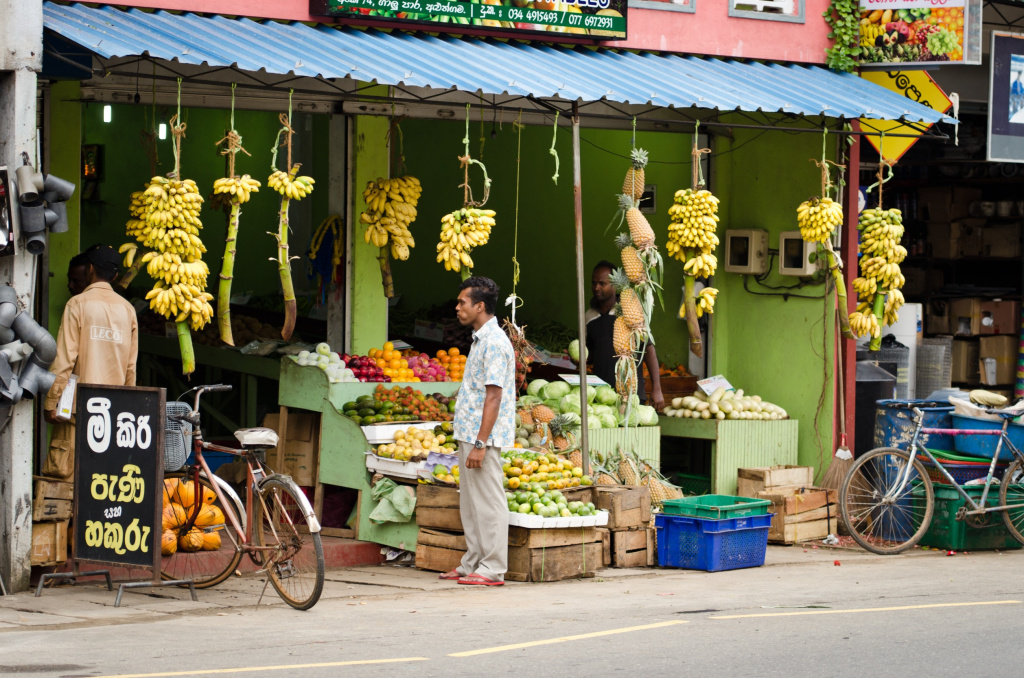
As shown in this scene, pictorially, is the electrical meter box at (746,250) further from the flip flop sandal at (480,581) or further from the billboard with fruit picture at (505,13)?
the flip flop sandal at (480,581)

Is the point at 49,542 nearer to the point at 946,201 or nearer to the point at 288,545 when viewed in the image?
the point at 288,545

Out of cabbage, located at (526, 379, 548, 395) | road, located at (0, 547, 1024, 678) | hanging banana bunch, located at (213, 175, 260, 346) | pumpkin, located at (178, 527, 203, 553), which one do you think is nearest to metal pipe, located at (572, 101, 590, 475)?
road, located at (0, 547, 1024, 678)

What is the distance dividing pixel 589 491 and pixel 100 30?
4.90 meters

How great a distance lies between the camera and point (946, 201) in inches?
698

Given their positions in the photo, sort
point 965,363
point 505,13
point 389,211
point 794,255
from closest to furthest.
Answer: point 389,211
point 505,13
point 794,255
point 965,363

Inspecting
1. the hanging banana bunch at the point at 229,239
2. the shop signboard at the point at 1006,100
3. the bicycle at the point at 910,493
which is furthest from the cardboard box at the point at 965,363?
the hanging banana bunch at the point at 229,239

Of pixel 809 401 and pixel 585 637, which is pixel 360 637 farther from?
pixel 809 401

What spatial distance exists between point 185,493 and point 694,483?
18.4 ft

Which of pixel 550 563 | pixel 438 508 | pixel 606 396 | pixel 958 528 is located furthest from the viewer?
pixel 606 396

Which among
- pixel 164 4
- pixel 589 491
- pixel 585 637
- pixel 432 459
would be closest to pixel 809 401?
pixel 589 491

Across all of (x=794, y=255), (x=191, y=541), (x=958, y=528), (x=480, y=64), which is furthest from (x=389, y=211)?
(x=958, y=528)

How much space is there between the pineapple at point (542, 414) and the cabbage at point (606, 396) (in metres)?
0.53

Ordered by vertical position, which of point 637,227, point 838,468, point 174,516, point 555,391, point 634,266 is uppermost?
point 637,227

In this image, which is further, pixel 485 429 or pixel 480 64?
pixel 480 64
